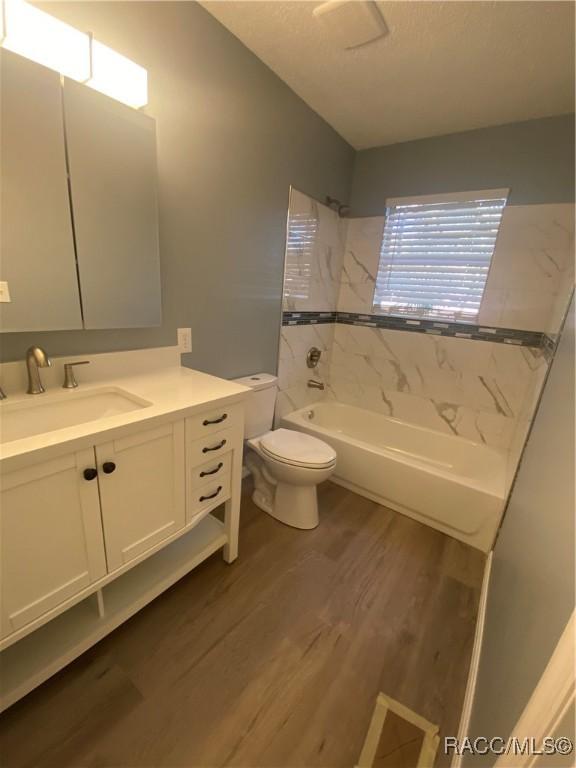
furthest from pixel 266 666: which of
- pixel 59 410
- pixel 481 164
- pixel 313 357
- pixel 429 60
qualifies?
pixel 481 164

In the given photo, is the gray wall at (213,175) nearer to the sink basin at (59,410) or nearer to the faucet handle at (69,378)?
the faucet handle at (69,378)

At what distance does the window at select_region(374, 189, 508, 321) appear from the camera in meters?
2.10

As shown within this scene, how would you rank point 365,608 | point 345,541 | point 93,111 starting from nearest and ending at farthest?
point 93,111 < point 365,608 < point 345,541

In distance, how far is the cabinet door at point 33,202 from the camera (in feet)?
3.01

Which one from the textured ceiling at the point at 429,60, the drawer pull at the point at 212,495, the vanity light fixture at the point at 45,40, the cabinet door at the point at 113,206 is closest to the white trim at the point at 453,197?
the textured ceiling at the point at 429,60

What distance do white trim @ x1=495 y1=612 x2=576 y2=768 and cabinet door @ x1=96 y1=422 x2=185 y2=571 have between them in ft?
3.35

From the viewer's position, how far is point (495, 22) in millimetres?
1267

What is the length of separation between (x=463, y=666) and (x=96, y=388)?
1.72 m

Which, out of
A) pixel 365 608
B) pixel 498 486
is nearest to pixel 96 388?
pixel 365 608

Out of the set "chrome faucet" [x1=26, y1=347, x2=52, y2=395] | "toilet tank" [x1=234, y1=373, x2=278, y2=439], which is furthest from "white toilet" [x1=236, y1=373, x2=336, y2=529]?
"chrome faucet" [x1=26, y1=347, x2=52, y2=395]

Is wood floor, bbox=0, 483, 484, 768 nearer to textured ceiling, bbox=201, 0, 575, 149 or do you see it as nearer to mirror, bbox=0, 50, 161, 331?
mirror, bbox=0, 50, 161, 331

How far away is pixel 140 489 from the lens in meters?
1.03

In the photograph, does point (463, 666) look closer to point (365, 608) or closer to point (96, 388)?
point (365, 608)

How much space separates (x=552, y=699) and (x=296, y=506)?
4.61 feet
